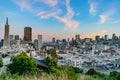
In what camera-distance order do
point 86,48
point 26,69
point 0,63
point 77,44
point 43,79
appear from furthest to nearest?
point 77,44, point 86,48, point 0,63, point 26,69, point 43,79

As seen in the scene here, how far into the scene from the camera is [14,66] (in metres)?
18.9

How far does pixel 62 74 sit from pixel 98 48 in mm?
102174

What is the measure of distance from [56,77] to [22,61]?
13.4 metres

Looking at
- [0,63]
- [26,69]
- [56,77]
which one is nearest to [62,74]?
[56,77]

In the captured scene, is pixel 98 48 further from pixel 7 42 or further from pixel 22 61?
pixel 22 61

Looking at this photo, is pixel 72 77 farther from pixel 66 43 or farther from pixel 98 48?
pixel 66 43

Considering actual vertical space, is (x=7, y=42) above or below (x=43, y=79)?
above

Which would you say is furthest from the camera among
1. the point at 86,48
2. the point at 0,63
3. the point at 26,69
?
the point at 86,48

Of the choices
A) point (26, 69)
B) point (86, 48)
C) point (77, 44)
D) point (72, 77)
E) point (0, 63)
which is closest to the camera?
point (72, 77)

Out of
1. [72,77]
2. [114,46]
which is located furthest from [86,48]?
[72,77]

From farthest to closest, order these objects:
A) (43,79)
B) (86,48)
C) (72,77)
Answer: (86,48)
(72,77)
(43,79)

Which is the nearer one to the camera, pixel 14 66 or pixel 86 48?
pixel 14 66

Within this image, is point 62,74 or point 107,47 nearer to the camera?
point 62,74

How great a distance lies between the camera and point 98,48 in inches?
4208
